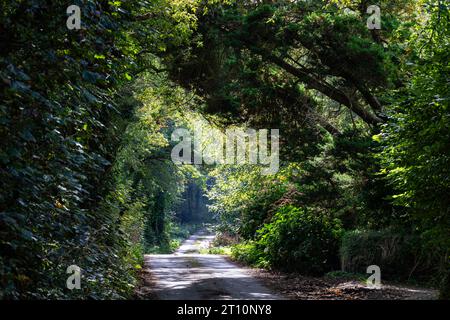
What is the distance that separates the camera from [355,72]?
1283 centimetres

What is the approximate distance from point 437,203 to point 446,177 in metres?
0.59

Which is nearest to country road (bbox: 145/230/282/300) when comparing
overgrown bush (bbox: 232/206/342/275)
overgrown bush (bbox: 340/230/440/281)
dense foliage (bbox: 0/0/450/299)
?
dense foliage (bbox: 0/0/450/299)

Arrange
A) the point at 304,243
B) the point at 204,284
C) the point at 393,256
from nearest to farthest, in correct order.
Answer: the point at 204,284
the point at 393,256
the point at 304,243

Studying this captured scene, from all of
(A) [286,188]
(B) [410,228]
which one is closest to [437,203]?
(B) [410,228]

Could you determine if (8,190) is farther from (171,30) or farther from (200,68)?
(200,68)

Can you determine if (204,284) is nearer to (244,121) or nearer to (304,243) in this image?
(304,243)

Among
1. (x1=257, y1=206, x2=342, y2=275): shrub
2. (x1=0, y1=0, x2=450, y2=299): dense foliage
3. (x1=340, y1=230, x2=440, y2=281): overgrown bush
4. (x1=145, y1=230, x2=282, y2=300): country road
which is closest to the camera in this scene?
(x1=0, y1=0, x2=450, y2=299): dense foliage

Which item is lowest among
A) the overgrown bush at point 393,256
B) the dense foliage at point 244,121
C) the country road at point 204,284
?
the country road at point 204,284

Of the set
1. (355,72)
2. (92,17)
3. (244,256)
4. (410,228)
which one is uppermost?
(355,72)

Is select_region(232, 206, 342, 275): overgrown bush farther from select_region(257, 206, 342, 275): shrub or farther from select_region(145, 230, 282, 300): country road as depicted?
select_region(145, 230, 282, 300): country road

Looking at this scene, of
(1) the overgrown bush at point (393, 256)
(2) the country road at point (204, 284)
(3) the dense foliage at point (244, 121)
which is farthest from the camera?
(1) the overgrown bush at point (393, 256)

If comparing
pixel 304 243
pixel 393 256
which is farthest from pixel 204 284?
pixel 393 256

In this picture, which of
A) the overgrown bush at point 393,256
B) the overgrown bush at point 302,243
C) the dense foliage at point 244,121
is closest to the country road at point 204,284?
the dense foliage at point 244,121

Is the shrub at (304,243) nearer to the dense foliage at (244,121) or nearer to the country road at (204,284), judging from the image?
the dense foliage at (244,121)
